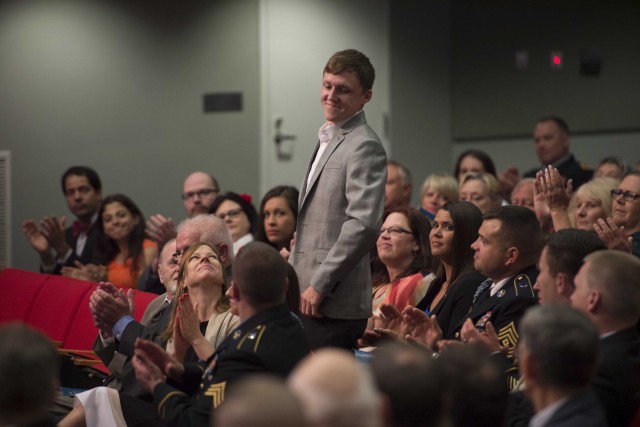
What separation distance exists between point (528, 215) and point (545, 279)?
82cm

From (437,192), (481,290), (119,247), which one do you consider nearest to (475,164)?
(437,192)

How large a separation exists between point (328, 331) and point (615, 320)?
1090mm

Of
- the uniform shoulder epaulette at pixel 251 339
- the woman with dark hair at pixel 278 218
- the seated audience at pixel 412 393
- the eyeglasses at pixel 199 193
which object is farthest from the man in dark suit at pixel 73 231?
the seated audience at pixel 412 393

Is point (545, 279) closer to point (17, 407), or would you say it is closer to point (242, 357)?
point (242, 357)

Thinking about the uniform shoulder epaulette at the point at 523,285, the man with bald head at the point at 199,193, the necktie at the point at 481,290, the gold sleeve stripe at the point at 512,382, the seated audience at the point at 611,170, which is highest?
the seated audience at the point at 611,170

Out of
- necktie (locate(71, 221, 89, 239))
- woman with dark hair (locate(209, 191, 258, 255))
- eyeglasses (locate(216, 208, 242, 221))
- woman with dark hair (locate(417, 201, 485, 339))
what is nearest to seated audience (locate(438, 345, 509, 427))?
woman with dark hair (locate(417, 201, 485, 339))

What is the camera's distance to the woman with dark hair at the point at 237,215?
18.6ft

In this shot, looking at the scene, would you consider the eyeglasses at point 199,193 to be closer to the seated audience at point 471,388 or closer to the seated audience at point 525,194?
the seated audience at point 525,194

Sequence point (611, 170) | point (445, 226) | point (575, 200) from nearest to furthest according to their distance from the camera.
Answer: point (445, 226) < point (575, 200) < point (611, 170)

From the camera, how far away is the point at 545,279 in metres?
A: 3.00

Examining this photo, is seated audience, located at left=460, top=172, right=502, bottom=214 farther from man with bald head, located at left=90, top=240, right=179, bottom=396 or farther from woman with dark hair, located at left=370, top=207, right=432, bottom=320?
man with bald head, located at left=90, top=240, right=179, bottom=396

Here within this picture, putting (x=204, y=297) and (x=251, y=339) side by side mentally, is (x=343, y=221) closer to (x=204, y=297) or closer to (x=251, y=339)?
(x=204, y=297)

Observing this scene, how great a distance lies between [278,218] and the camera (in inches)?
209

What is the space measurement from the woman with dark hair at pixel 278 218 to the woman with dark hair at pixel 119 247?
965mm
